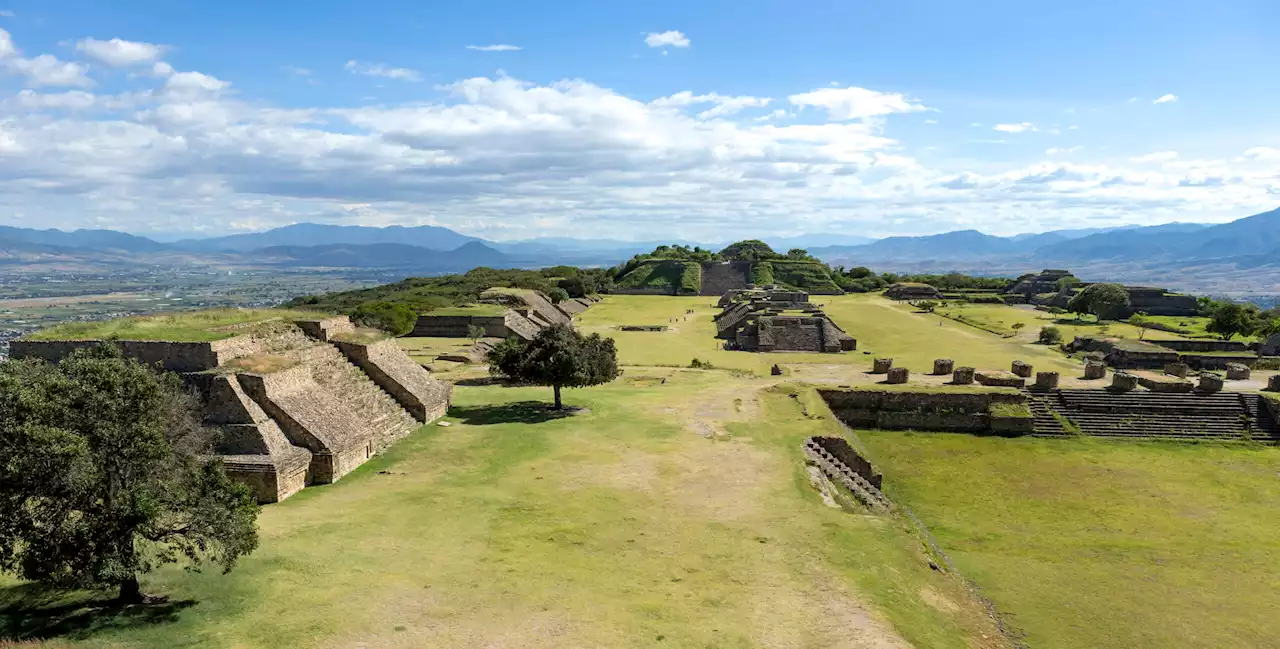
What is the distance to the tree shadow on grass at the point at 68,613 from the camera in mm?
10734

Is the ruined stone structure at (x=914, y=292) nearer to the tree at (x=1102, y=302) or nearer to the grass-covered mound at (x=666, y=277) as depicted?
the tree at (x=1102, y=302)

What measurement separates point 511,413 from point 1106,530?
20.2 metres

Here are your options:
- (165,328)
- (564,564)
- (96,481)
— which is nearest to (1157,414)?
(564,564)

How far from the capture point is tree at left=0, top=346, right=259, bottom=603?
1025 centimetres

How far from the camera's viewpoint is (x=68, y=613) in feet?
37.2

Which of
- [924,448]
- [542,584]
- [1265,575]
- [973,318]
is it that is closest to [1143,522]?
[1265,575]

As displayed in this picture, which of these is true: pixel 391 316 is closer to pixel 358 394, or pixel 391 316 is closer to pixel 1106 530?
pixel 358 394

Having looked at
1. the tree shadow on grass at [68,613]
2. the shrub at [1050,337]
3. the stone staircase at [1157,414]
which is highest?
the shrub at [1050,337]

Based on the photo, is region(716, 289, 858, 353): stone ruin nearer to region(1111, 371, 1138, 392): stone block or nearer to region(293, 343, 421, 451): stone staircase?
region(1111, 371, 1138, 392): stone block

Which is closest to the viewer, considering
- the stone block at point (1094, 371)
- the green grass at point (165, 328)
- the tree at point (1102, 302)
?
the green grass at point (165, 328)

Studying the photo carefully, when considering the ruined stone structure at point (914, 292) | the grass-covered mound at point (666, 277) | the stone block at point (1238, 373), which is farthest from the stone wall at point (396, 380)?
the ruined stone structure at point (914, 292)

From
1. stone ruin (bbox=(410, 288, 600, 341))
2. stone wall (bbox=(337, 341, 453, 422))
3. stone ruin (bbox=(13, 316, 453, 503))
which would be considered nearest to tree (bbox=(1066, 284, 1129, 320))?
stone ruin (bbox=(410, 288, 600, 341))

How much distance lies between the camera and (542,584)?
1334 centimetres

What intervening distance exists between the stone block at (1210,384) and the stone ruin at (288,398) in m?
34.3
